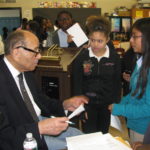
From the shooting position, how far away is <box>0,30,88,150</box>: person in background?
1.45m

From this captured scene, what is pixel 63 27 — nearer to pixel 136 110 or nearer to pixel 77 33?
pixel 77 33

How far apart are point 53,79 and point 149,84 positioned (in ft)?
3.73

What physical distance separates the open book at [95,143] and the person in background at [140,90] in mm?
356

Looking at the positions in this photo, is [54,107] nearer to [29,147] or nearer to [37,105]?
[37,105]

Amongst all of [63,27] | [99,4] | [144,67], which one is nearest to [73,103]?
[144,67]

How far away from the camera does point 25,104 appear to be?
162cm

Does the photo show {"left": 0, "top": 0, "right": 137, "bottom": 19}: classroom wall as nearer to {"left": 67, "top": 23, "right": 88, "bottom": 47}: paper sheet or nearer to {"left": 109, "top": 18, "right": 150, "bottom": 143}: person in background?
{"left": 67, "top": 23, "right": 88, "bottom": 47}: paper sheet

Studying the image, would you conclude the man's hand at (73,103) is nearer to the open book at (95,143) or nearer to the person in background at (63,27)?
the open book at (95,143)

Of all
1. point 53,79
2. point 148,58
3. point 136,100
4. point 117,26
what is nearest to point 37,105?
point 53,79

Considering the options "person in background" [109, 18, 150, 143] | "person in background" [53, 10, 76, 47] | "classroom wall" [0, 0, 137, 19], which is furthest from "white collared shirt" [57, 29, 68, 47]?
"classroom wall" [0, 0, 137, 19]

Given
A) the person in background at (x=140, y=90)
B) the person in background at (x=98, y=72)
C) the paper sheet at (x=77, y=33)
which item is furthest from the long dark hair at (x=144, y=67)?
the paper sheet at (x=77, y=33)

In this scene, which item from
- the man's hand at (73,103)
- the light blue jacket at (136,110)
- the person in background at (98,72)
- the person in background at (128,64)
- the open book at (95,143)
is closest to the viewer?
the open book at (95,143)

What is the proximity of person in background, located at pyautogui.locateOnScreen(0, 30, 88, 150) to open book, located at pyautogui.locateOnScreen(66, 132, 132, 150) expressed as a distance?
0.15 meters

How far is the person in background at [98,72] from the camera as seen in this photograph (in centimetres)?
236
